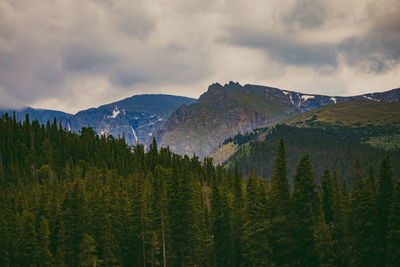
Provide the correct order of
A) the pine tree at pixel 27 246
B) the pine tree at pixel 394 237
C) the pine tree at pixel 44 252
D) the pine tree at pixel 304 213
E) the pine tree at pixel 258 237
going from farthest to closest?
the pine tree at pixel 27 246, the pine tree at pixel 44 252, the pine tree at pixel 258 237, the pine tree at pixel 304 213, the pine tree at pixel 394 237

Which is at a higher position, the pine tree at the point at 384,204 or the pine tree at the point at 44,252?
the pine tree at the point at 384,204

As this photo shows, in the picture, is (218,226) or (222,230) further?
(218,226)

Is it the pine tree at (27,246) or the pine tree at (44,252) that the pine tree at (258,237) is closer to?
the pine tree at (44,252)

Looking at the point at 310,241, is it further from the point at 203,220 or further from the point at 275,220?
the point at 203,220

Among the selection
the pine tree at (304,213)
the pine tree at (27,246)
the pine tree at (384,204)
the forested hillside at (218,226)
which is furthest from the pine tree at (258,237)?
the pine tree at (27,246)

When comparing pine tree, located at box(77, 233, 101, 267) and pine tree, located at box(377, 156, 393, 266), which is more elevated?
pine tree, located at box(377, 156, 393, 266)

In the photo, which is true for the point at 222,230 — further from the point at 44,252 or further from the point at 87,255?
the point at 44,252

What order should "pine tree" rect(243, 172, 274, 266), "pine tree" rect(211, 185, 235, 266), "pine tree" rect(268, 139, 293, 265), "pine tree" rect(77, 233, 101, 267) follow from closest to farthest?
"pine tree" rect(77, 233, 101, 267) → "pine tree" rect(243, 172, 274, 266) → "pine tree" rect(268, 139, 293, 265) → "pine tree" rect(211, 185, 235, 266)

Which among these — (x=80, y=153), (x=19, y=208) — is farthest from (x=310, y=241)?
(x=80, y=153)

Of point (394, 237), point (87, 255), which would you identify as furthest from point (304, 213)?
point (87, 255)

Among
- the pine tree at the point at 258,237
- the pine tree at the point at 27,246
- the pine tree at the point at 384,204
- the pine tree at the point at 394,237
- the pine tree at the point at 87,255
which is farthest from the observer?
the pine tree at the point at 27,246

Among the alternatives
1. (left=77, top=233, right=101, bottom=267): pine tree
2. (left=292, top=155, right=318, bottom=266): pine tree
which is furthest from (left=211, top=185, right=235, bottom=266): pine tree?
(left=77, top=233, right=101, bottom=267): pine tree

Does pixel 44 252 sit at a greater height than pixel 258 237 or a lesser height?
lesser

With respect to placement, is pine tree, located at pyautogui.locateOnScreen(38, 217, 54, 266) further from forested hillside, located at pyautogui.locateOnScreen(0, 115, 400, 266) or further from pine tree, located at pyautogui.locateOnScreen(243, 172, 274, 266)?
pine tree, located at pyautogui.locateOnScreen(243, 172, 274, 266)
